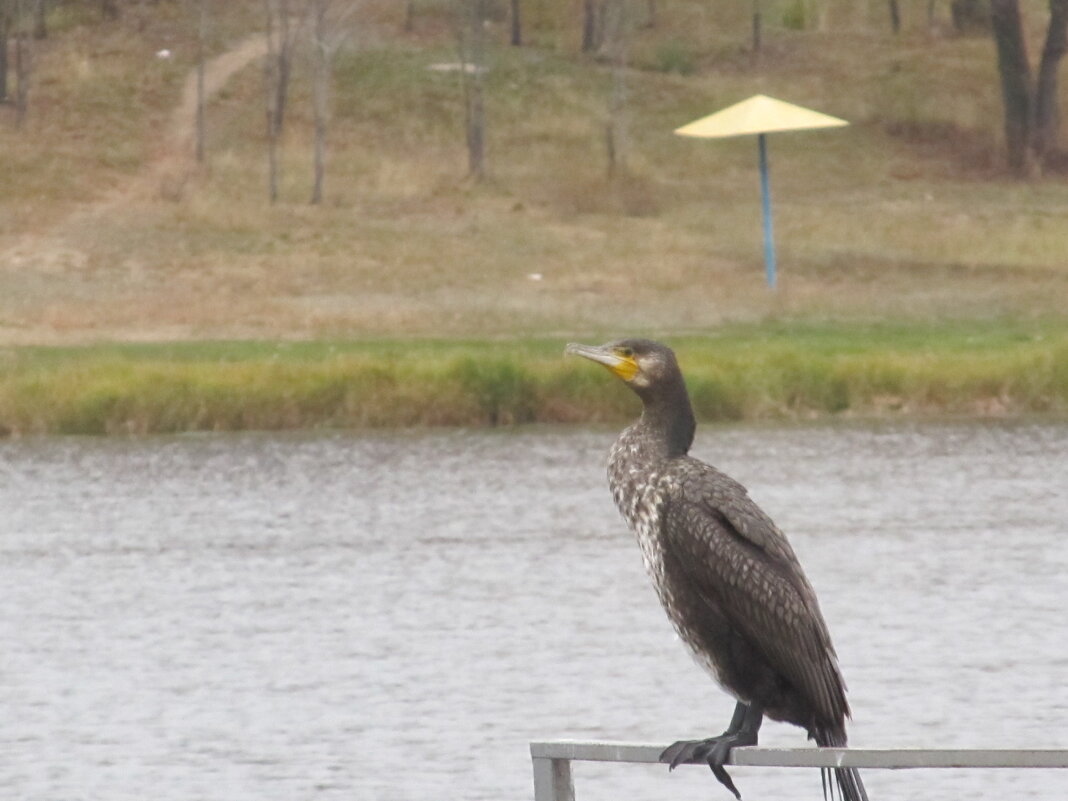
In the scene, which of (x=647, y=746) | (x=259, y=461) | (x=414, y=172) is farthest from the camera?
(x=414, y=172)

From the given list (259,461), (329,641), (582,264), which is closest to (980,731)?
(329,641)

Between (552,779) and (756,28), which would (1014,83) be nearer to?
(756,28)

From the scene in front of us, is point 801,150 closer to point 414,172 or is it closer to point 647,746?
point 414,172

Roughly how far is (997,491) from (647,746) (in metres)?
17.9

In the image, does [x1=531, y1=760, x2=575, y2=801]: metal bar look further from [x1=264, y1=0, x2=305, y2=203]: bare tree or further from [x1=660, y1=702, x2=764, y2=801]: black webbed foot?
[x1=264, y1=0, x2=305, y2=203]: bare tree

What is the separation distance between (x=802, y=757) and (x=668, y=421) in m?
1.95

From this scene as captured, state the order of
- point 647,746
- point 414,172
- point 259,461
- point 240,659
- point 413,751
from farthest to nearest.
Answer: point 414,172
point 259,461
point 240,659
point 413,751
point 647,746

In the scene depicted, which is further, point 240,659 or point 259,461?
point 259,461

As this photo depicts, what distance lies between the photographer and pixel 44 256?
1400 inches

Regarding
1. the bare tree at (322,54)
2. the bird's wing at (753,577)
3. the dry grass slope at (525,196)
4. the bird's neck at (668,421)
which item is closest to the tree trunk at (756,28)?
the dry grass slope at (525,196)

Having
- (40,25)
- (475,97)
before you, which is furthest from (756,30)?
(40,25)

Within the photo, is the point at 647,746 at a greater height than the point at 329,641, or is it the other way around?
the point at 647,746

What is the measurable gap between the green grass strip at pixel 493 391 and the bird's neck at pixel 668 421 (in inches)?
643

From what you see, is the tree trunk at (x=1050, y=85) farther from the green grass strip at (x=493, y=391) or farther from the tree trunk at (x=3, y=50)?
the tree trunk at (x=3, y=50)
